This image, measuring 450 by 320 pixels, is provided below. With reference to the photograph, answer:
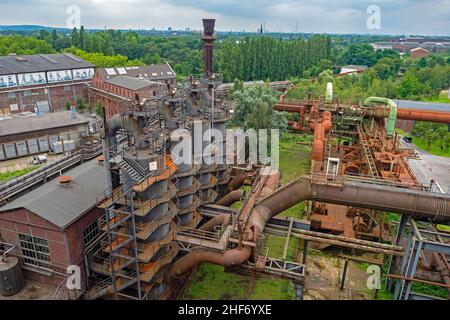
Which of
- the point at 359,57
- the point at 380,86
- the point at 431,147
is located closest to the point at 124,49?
the point at 359,57

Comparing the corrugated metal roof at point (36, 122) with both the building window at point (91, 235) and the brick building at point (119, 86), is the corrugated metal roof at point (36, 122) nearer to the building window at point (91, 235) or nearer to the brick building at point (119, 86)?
the brick building at point (119, 86)

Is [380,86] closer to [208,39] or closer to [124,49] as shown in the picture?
[208,39]

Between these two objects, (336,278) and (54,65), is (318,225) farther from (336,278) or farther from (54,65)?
(54,65)

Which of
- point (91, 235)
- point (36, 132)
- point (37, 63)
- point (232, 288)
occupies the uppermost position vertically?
point (37, 63)

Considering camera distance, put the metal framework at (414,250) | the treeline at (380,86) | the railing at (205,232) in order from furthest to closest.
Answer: the treeline at (380,86), the railing at (205,232), the metal framework at (414,250)

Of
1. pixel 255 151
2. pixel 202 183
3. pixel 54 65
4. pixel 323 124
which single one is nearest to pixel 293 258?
pixel 202 183

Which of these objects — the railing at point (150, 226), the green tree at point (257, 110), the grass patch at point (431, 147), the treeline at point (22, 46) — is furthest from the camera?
the treeline at point (22, 46)

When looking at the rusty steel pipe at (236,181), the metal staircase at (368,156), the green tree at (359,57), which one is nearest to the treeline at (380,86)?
the metal staircase at (368,156)
